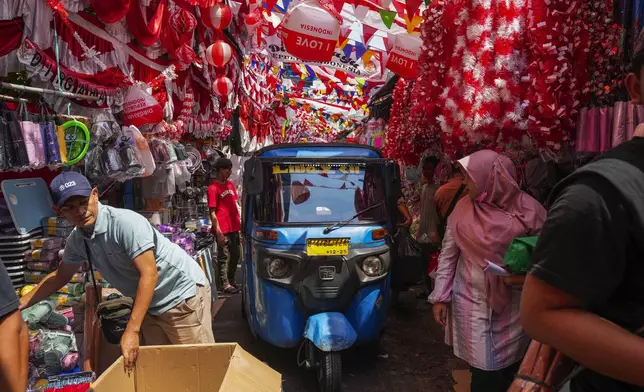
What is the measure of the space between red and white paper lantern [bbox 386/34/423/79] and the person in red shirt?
11.3 feet

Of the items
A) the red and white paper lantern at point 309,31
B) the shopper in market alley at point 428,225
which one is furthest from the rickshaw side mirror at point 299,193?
the red and white paper lantern at point 309,31

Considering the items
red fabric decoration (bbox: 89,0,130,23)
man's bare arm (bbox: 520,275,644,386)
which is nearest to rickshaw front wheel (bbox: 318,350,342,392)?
man's bare arm (bbox: 520,275,644,386)

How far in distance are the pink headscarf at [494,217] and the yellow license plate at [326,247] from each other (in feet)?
4.26

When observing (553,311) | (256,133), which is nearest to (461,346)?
(553,311)

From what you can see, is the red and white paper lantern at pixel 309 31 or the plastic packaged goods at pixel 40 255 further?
the red and white paper lantern at pixel 309 31

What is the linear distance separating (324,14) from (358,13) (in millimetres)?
1421

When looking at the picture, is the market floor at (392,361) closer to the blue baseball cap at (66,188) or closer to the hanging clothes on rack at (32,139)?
the blue baseball cap at (66,188)

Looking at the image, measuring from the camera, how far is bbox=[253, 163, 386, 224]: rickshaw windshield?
4457mm

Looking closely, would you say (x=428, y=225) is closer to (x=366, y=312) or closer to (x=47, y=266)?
(x=366, y=312)

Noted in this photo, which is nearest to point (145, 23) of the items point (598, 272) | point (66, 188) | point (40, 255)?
point (40, 255)

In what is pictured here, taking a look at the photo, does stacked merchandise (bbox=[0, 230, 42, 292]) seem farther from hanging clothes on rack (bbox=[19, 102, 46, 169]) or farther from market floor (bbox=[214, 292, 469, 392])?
market floor (bbox=[214, 292, 469, 392])

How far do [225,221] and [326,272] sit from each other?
11.1ft

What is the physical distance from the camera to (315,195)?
14.9 feet

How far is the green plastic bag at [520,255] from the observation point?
250cm
